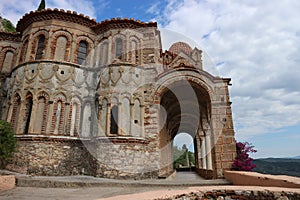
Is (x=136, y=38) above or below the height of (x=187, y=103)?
above

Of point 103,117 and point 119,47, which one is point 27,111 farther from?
point 119,47

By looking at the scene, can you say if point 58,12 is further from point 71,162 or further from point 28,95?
point 71,162

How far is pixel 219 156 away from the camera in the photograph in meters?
11.8

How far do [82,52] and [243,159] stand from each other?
42.8 feet

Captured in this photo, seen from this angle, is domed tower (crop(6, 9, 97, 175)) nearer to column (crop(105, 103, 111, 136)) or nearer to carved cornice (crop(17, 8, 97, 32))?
carved cornice (crop(17, 8, 97, 32))

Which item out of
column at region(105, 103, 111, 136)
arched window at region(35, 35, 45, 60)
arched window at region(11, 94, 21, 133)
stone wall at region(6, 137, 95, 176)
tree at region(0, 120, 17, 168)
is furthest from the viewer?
arched window at region(35, 35, 45, 60)

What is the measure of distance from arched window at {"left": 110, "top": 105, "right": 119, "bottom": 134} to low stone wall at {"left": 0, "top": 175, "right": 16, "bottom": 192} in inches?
210

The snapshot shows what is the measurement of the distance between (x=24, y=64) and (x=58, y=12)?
441 cm

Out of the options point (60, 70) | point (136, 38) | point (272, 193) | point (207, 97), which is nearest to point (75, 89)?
point (60, 70)

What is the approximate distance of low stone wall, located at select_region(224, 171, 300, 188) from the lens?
5.28 meters

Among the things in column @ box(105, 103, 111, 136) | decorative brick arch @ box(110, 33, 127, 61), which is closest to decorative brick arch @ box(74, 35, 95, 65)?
decorative brick arch @ box(110, 33, 127, 61)

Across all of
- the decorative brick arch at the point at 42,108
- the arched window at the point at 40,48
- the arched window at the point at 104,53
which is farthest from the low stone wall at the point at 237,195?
the arched window at the point at 40,48

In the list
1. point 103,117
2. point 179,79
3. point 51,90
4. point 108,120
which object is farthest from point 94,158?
point 179,79

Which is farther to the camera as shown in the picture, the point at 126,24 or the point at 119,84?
the point at 126,24
